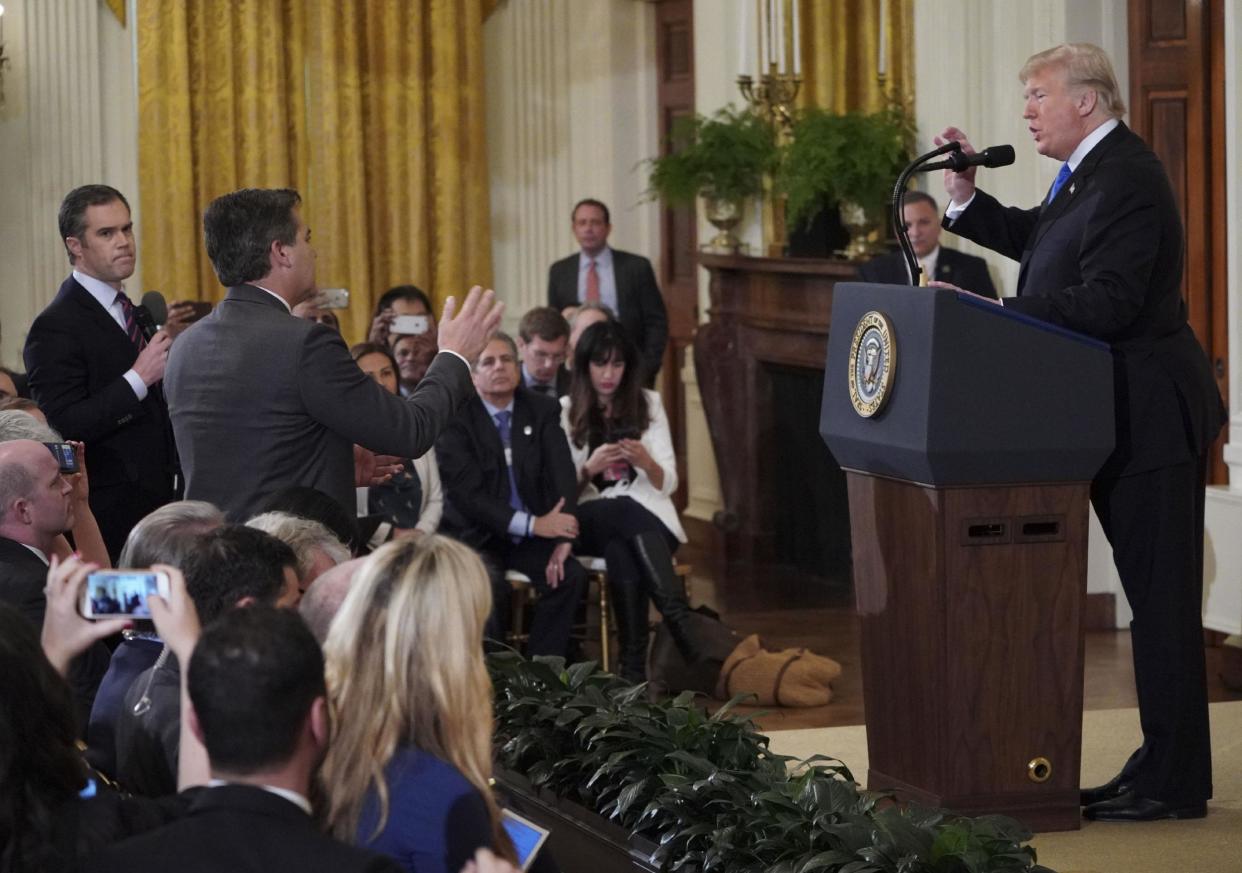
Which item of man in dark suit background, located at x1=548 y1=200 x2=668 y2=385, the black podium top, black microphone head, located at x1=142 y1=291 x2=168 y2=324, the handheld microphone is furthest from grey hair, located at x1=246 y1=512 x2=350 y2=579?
man in dark suit background, located at x1=548 y1=200 x2=668 y2=385

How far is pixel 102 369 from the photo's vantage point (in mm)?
4852

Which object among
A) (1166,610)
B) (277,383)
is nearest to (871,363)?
(1166,610)

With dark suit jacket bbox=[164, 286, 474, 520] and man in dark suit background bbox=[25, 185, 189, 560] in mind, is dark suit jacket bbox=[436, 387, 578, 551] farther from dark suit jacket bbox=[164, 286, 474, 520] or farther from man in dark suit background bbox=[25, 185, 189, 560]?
dark suit jacket bbox=[164, 286, 474, 520]

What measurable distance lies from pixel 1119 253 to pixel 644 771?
137cm

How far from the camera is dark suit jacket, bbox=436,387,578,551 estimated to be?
6223 millimetres

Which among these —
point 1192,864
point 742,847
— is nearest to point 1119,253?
point 1192,864

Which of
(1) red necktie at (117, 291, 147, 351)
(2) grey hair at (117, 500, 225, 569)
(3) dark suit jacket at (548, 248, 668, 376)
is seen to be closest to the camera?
(2) grey hair at (117, 500, 225, 569)

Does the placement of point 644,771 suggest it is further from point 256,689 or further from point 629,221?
point 629,221

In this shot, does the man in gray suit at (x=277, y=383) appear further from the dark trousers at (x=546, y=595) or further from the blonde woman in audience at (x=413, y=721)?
the dark trousers at (x=546, y=595)

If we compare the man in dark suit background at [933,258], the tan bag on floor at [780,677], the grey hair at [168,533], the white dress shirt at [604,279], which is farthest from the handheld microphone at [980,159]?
the white dress shirt at [604,279]

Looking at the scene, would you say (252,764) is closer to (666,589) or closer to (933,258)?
(666,589)

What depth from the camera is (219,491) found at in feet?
12.3

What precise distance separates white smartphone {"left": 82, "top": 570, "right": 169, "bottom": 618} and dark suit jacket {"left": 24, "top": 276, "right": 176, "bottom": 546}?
103 inches

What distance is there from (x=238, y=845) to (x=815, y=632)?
5532mm
